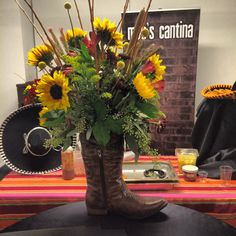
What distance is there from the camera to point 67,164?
4.45 ft

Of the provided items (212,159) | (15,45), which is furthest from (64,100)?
(15,45)

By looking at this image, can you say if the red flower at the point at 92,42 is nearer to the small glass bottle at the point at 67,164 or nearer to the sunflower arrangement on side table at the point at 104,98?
the sunflower arrangement on side table at the point at 104,98

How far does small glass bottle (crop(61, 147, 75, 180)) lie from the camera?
136 cm

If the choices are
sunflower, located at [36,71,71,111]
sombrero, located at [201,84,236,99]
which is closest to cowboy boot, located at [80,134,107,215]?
sunflower, located at [36,71,71,111]

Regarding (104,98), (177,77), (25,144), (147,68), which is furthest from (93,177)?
(177,77)

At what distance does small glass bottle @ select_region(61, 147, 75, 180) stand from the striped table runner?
5cm

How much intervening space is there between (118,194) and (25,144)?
70 centimetres

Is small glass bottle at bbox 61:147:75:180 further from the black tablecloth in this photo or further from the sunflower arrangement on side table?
the black tablecloth

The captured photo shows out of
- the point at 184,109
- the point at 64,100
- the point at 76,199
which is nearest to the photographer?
the point at 64,100

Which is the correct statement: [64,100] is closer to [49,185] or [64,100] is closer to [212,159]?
[49,185]

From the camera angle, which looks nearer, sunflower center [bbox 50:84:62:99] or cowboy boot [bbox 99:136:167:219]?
sunflower center [bbox 50:84:62:99]

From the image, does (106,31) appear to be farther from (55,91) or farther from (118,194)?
(118,194)

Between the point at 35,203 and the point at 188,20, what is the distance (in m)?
2.43

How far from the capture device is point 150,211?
3.11 ft
